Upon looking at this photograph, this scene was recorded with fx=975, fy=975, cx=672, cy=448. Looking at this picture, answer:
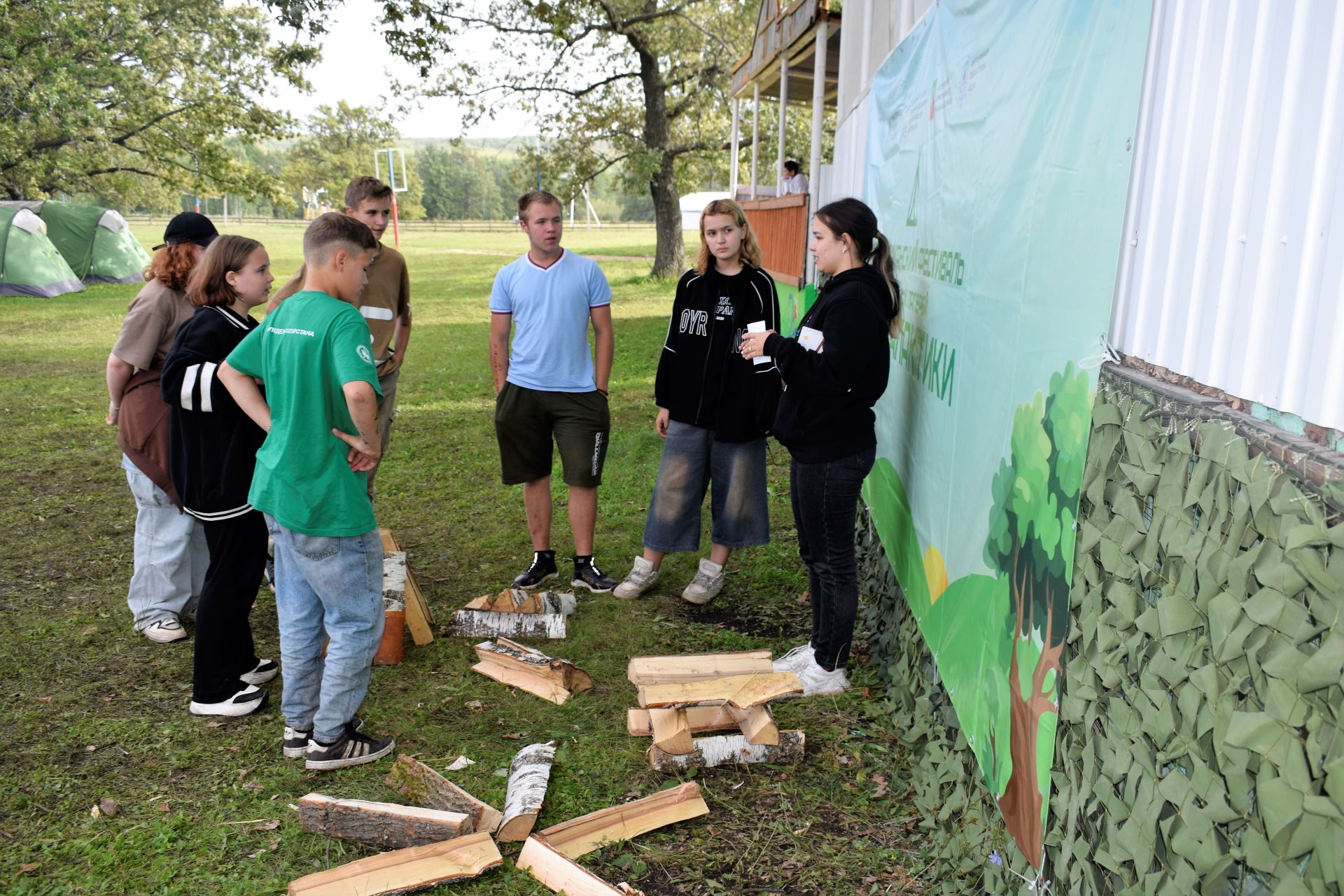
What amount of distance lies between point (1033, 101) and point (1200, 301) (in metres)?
1.21

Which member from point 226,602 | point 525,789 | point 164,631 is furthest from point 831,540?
point 164,631

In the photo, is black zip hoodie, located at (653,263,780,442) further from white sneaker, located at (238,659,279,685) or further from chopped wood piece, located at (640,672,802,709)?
white sneaker, located at (238,659,279,685)

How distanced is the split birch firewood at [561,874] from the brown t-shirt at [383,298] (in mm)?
3174

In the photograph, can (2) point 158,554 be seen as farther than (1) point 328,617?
Yes

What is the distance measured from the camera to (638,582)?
5.41m

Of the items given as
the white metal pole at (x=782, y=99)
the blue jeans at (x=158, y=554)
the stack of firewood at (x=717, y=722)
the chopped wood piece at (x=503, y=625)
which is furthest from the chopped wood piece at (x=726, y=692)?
the white metal pole at (x=782, y=99)

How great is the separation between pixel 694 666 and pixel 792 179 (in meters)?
12.1

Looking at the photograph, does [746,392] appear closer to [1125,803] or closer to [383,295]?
[383,295]

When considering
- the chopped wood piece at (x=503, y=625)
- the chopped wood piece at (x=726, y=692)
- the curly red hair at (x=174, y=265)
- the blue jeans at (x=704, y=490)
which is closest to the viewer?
the chopped wood piece at (x=726, y=692)

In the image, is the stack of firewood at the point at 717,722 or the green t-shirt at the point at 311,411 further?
the stack of firewood at the point at 717,722

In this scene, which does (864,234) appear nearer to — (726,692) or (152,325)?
(726,692)

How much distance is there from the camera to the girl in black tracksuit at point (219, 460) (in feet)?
13.0

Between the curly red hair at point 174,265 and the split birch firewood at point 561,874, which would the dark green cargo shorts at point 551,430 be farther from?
the split birch firewood at point 561,874

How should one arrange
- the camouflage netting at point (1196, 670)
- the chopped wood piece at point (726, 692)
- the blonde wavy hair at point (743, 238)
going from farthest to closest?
1. the blonde wavy hair at point (743, 238)
2. the chopped wood piece at point (726, 692)
3. the camouflage netting at point (1196, 670)
